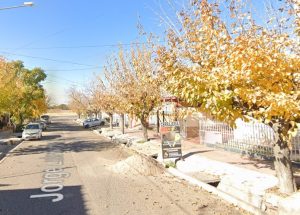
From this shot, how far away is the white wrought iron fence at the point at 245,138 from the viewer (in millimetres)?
11852

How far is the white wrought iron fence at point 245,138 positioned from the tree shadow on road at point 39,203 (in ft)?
18.6

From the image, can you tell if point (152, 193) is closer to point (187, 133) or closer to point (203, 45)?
point (203, 45)

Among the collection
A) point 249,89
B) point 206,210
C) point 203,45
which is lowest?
point 206,210

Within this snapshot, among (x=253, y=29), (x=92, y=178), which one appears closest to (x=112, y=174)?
(x=92, y=178)

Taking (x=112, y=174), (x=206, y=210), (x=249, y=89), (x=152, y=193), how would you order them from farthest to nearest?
(x=112, y=174), (x=152, y=193), (x=206, y=210), (x=249, y=89)

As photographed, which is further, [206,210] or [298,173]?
[298,173]

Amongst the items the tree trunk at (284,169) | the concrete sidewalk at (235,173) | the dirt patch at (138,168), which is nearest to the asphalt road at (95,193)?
the dirt patch at (138,168)

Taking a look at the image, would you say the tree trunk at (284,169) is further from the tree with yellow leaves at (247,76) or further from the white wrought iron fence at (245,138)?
the white wrought iron fence at (245,138)

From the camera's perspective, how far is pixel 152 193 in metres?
9.12

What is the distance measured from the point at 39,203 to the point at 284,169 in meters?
6.61

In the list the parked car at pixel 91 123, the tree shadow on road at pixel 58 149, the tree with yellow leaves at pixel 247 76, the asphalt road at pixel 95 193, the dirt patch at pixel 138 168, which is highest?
the tree with yellow leaves at pixel 247 76

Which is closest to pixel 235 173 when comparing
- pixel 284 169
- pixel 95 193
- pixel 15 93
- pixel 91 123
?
pixel 284 169

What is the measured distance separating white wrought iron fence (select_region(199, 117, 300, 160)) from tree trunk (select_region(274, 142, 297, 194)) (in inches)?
92.1

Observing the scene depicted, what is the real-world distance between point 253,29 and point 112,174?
7633mm
